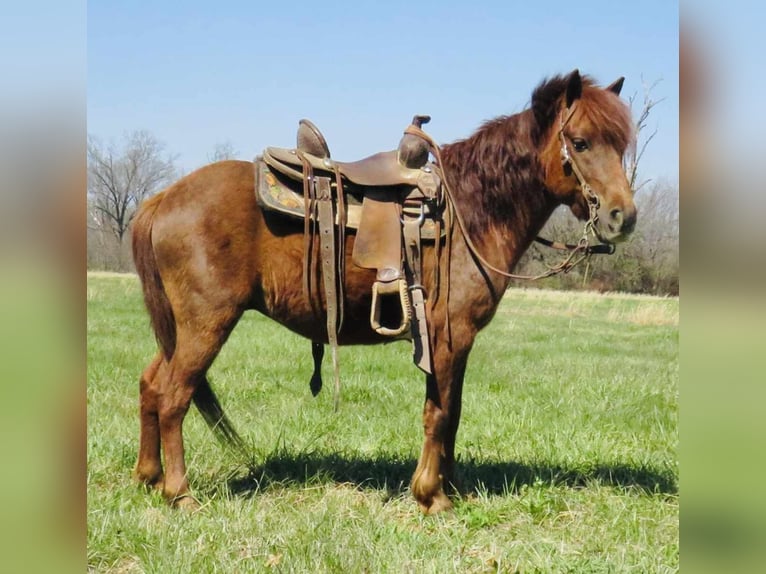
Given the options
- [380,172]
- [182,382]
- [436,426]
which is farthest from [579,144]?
[182,382]

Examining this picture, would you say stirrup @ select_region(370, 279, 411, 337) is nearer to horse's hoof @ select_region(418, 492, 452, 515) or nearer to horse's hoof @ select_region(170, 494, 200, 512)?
horse's hoof @ select_region(418, 492, 452, 515)

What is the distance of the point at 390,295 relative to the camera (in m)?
3.76

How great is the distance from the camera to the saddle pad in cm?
377

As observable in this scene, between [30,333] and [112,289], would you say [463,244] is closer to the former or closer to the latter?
[30,333]

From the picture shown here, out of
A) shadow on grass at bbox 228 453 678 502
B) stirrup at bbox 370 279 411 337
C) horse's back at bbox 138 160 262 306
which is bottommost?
shadow on grass at bbox 228 453 678 502

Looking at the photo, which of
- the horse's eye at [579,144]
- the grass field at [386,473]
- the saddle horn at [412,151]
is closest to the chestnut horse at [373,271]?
the horse's eye at [579,144]

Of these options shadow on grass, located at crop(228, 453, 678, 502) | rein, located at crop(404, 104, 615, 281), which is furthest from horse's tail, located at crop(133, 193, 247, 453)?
rein, located at crop(404, 104, 615, 281)

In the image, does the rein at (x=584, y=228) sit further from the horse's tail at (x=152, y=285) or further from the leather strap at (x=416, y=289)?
the horse's tail at (x=152, y=285)

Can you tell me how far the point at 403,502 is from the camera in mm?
3988

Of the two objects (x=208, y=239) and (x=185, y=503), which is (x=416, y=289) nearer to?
(x=208, y=239)

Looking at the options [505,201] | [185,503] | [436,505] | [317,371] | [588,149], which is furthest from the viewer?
[317,371]

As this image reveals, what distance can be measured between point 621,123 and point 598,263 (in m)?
14.9

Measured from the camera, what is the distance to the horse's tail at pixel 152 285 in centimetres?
401

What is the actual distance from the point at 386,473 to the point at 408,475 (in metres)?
0.16
